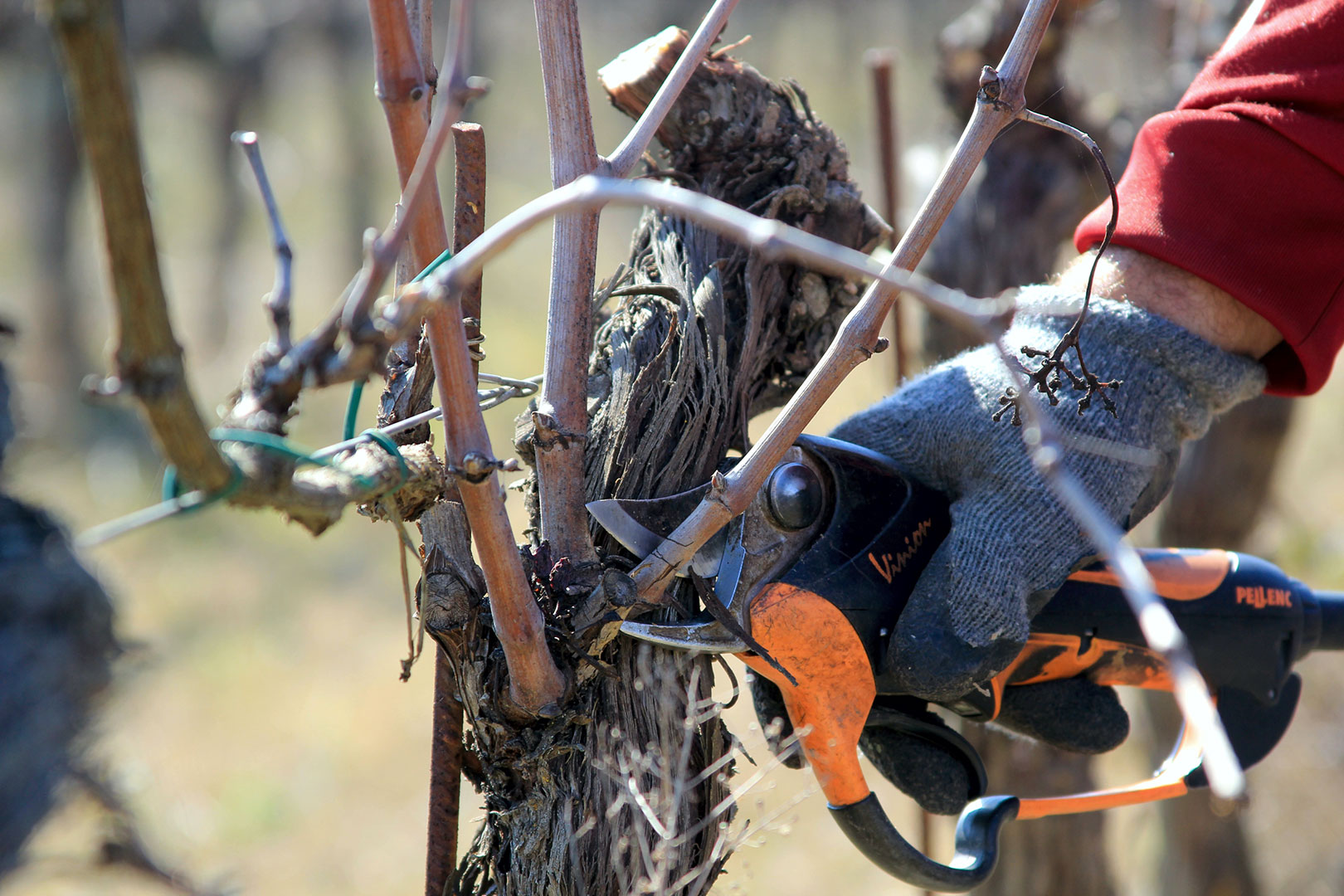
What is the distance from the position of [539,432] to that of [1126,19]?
8791 mm

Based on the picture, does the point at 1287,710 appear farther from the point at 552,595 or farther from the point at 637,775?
the point at 552,595

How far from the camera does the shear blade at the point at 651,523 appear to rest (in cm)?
102

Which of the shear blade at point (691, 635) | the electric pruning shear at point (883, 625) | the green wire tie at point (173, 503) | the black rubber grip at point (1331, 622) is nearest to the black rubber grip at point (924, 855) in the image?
the electric pruning shear at point (883, 625)

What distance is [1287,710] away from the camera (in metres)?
1.40

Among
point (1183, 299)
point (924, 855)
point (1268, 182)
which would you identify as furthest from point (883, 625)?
point (1268, 182)

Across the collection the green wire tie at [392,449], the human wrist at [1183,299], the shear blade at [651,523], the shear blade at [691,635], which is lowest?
the shear blade at [691,635]

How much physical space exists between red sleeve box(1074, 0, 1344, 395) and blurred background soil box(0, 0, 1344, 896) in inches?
29.8

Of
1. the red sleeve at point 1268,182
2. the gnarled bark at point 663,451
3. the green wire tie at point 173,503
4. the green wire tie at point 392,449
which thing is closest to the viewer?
the green wire tie at point 173,503

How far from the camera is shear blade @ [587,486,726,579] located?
1020mm

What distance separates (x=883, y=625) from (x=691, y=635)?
243mm

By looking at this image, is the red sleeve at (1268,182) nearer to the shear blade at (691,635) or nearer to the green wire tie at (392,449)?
the shear blade at (691,635)

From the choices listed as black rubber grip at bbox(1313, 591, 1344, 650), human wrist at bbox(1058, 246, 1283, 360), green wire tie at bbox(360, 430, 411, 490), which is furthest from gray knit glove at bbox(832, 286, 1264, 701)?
green wire tie at bbox(360, 430, 411, 490)

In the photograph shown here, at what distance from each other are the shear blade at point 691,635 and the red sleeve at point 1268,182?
0.66 m

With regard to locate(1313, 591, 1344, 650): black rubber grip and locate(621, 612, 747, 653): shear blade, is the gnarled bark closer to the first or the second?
locate(621, 612, 747, 653): shear blade
